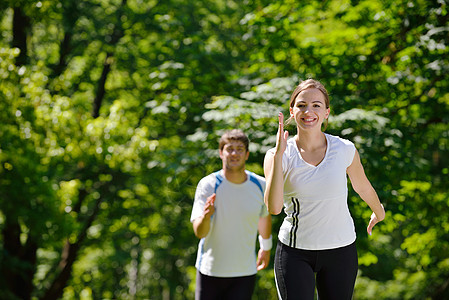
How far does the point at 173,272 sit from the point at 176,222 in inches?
223

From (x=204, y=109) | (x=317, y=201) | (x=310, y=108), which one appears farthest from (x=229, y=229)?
(x=204, y=109)

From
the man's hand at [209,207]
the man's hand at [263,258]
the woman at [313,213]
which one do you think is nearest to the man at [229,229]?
the man's hand at [209,207]

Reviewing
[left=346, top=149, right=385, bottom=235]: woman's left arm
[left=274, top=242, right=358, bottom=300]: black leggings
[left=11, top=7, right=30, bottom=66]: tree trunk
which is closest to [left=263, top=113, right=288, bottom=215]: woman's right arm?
[left=274, top=242, right=358, bottom=300]: black leggings

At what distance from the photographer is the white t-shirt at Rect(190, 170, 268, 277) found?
3309 millimetres

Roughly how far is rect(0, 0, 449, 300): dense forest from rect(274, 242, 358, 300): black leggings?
301cm

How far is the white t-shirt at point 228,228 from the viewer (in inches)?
130

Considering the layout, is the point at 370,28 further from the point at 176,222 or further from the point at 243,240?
the point at 176,222

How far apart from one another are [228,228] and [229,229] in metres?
0.01

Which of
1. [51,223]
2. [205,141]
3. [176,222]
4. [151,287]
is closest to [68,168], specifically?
[51,223]

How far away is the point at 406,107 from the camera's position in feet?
22.6

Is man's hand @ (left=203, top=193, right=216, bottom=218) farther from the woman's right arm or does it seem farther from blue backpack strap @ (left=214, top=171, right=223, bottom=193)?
the woman's right arm

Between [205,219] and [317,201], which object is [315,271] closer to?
[317,201]

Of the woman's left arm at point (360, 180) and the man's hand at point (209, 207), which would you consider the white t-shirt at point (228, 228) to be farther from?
the woman's left arm at point (360, 180)

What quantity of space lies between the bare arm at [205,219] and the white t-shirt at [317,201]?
0.85 m
